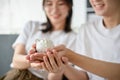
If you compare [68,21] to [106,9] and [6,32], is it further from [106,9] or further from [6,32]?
[6,32]

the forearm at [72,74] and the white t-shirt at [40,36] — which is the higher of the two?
the white t-shirt at [40,36]

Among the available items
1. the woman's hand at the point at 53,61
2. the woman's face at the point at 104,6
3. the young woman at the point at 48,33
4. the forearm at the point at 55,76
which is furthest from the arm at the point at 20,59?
the woman's face at the point at 104,6

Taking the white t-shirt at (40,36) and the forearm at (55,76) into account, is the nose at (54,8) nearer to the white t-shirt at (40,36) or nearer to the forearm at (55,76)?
the white t-shirt at (40,36)

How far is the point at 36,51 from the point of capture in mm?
876

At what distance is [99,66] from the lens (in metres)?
0.89

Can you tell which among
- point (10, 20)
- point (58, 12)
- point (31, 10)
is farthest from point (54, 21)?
point (10, 20)

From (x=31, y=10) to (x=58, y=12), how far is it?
0.77 metres

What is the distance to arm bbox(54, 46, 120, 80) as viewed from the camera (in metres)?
0.88

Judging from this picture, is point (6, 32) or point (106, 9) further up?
point (106, 9)

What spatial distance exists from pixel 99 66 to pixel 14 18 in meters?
1.27

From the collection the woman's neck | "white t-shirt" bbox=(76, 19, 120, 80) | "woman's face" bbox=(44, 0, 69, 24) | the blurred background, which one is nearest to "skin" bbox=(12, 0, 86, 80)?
"woman's face" bbox=(44, 0, 69, 24)

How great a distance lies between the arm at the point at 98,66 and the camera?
882 mm

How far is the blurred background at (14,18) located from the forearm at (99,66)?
0.88 meters

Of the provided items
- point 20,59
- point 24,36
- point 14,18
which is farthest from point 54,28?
point 14,18
